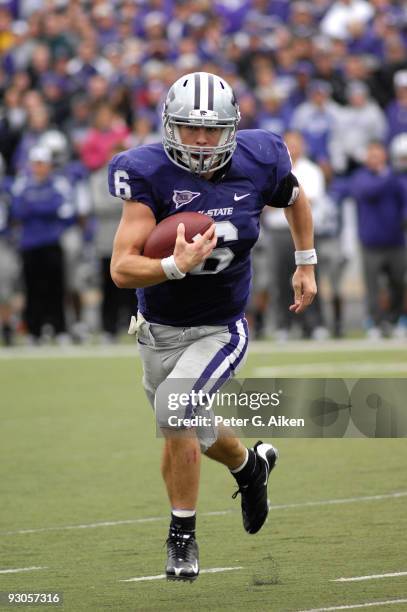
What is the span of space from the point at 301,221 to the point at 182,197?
2.29ft

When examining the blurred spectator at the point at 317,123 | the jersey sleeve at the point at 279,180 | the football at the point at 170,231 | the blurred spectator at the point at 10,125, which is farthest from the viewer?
the blurred spectator at the point at 10,125

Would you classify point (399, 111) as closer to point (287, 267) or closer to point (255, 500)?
point (287, 267)

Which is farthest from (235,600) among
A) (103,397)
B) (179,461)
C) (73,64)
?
(73,64)

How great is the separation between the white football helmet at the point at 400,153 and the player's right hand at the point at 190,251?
9.68 meters

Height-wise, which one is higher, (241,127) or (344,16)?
(344,16)

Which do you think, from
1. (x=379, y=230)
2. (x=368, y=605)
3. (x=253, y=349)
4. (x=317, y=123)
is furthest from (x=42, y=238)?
(x=368, y=605)

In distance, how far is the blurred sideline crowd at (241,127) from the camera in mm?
14703

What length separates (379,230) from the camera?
47.8 ft

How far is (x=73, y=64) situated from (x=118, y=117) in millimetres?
2736

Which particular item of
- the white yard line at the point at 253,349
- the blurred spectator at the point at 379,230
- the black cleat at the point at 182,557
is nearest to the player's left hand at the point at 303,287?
the black cleat at the point at 182,557

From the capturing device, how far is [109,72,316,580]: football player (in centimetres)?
539

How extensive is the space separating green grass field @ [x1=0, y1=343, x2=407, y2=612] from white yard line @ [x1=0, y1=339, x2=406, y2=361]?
9.43 ft

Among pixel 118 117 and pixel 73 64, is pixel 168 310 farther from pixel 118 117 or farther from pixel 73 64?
pixel 73 64

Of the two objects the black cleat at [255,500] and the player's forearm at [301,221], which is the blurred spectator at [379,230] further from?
the black cleat at [255,500]
